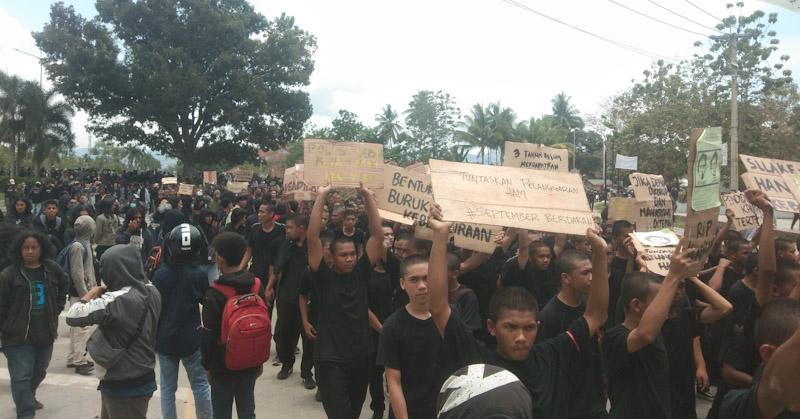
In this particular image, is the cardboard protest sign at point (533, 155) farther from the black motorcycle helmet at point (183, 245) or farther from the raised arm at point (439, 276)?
the black motorcycle helmet at point (183, 245)

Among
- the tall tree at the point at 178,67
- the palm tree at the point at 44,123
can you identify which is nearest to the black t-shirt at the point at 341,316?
the tall tree at the point at 178,67

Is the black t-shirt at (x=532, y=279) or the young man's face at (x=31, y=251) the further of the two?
the black t-shirt at (x=532, y=279)

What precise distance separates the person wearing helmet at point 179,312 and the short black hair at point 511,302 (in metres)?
2.33

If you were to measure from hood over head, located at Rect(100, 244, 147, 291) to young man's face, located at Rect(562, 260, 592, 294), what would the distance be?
2646 mm

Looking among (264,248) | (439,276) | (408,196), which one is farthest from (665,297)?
(264,248)

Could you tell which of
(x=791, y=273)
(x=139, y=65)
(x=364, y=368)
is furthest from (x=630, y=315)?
(x=139, y=65)

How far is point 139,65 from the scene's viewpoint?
35125mm

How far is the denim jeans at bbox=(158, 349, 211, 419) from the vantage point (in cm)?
445

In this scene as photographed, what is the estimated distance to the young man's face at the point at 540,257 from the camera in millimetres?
5266

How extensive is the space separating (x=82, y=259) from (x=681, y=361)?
18.6 ft

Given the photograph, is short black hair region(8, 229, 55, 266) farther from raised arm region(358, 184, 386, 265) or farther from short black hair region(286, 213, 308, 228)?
raised arm region(358, 184, 386, 265)

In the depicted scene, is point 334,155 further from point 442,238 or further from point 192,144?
point 192,144

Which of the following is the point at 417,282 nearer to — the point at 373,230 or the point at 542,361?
the point at 542,361

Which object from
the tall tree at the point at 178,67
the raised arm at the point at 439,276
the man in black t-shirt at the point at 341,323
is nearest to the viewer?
the raised arm at the point at 439,276
